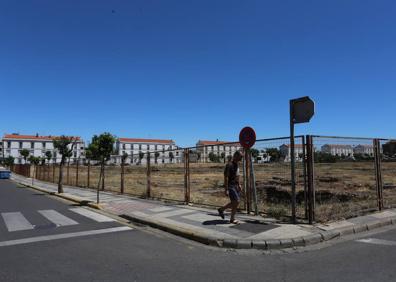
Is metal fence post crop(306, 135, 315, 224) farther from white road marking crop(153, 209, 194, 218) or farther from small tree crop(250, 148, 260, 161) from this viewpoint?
white road marking crop(153, 209, 194, 218)

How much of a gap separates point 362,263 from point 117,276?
3.89m

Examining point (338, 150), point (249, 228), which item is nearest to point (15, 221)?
point (249, 228)

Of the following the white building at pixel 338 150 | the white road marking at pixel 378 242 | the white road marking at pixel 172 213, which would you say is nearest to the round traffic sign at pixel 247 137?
the white building at pixel 338 150

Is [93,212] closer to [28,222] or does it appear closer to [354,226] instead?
[28,222]

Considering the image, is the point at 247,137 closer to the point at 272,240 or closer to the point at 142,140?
the point at 272,240

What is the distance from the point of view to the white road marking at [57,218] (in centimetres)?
977

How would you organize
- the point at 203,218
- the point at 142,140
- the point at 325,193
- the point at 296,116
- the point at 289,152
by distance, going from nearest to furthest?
the point at 296,116
the point at 289,152
the point at 203,218
the point at 325,193
the point at 142,140

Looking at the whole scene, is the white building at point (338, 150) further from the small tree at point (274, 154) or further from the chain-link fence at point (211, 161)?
the chain-link fence at point (211, 161)

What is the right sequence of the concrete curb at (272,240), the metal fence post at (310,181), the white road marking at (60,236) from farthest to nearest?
the metal fence post at (310,181) < the white road marking at (60,236) < the concrete curb at (272,240)

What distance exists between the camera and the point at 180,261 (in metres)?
5.92

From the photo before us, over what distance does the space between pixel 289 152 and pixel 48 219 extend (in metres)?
7.46

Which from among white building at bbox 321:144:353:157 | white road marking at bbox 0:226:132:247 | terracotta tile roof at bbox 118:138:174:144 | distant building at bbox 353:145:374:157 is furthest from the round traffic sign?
terracotta tile roof at bbox 118:138:174:144

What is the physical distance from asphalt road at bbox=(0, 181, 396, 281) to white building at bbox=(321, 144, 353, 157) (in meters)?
2.55

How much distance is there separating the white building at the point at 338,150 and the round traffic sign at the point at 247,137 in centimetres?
188
